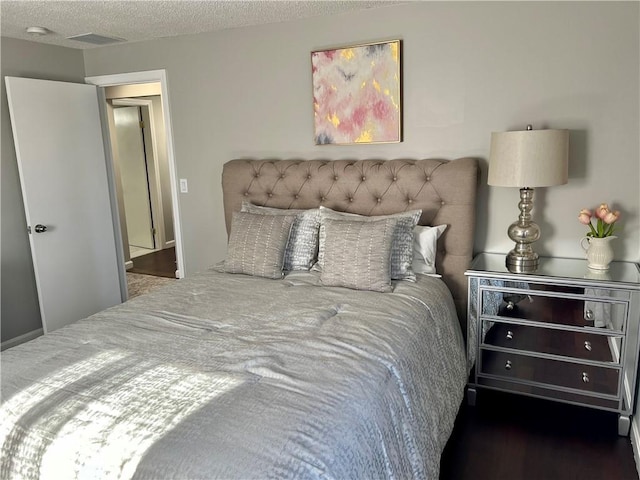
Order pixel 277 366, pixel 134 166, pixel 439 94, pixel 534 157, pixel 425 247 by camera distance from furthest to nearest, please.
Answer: pixel 134 166, pixel 439 94, pixel 425 247, pixel 534 157, pixel 277 366

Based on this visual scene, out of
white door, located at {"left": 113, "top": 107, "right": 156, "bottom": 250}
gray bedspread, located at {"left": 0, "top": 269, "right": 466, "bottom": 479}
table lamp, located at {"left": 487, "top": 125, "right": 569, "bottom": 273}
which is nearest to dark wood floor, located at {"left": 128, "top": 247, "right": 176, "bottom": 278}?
white door, located at {"left": 113, "top": 107, "right": 156, "bottom": 250}

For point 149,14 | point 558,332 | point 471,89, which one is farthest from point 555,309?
point 149,14

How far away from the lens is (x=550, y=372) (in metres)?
2.43

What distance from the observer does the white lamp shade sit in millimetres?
2266

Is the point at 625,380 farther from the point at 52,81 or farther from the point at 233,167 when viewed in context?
the point at 52,81

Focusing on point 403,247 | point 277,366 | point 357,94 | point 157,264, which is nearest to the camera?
point 277,366

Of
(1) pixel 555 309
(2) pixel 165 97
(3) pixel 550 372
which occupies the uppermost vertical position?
(2) pixel 165 97

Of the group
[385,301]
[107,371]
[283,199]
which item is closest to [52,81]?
[283,199]

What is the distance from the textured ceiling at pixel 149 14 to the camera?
2.63 metres

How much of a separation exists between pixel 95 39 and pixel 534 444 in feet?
12.3

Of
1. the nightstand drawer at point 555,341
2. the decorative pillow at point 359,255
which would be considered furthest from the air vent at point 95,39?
the nightstand drawer at point 555,341

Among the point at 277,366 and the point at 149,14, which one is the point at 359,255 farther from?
the point at 149,14

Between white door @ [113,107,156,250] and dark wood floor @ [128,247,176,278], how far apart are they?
35 cm

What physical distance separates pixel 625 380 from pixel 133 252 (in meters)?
5.89
